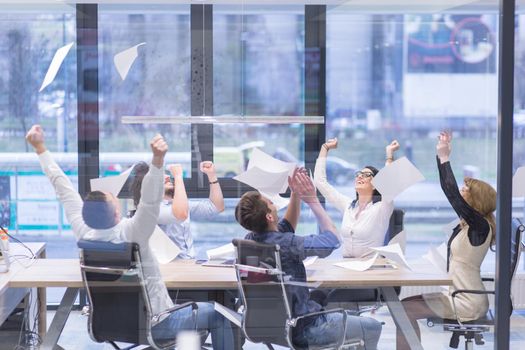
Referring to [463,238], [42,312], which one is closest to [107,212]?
[42,312]

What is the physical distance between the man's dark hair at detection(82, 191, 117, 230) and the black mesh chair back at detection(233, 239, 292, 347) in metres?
0.55

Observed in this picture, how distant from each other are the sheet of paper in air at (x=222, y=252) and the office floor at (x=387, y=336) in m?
0.42

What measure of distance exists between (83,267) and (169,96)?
0.83 m

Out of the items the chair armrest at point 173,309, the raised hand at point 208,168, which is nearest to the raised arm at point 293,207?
the raised hand at point 208,168

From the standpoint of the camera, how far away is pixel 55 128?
3645 millimetres

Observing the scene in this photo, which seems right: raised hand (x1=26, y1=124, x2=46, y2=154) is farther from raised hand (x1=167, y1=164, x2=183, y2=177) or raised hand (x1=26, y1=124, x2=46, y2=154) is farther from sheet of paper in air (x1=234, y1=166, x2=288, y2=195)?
sheet of paper in air (x1=234, y1=166, x2=288, y2=195)

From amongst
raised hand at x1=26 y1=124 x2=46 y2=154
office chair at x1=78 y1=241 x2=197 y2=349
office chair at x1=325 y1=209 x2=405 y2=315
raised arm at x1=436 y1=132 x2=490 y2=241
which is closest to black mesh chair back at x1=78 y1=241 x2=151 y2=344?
office chair at x1=78 y1=241 x2=197 y2=349

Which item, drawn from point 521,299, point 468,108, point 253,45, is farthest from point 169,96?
point 521,299

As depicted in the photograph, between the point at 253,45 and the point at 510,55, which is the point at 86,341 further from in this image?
the point at 510,55

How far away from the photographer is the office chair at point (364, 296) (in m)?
3.80

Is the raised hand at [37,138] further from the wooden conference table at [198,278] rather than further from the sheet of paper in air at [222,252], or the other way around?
the sheet of paper in air at [222,252]

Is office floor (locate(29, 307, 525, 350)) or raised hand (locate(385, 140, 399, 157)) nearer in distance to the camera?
office floor (locate(29, 307, 525, 350))

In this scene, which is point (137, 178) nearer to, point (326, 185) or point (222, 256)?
point (222, 256)

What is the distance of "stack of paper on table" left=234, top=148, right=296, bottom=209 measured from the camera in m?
3.74
